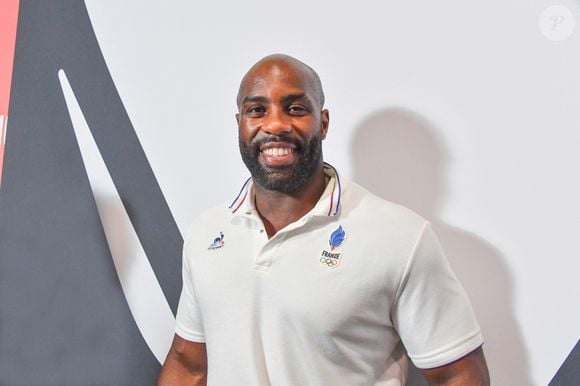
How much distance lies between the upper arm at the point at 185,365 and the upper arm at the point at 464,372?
0.51m

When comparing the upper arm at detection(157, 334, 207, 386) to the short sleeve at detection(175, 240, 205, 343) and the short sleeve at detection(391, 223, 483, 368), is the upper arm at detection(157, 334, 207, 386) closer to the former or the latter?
the short sleeve at detection(175, 240, 205, 343)

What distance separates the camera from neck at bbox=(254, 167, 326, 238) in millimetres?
1011

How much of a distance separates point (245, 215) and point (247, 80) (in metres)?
0.27

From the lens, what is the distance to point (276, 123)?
94cm

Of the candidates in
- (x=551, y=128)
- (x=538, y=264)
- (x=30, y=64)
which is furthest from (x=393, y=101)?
(x=30, y=64)

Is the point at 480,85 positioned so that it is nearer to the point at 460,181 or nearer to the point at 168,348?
the point at 460,181

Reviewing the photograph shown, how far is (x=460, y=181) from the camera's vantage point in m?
1.08

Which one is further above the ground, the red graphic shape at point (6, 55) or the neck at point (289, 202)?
the red graphic shape at point (6, 55)

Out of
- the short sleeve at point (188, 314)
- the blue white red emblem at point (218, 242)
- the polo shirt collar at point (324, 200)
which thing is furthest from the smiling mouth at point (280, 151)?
the short sleeve at point (188, 314)

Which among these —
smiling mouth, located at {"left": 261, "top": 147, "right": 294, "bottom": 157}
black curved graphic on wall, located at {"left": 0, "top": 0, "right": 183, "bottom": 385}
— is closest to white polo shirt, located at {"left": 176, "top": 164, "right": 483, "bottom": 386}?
smiling mouth, located at {"left": 261, "top": 147, "right": 294, "bottom": 157}

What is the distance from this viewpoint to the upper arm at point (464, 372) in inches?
36.0

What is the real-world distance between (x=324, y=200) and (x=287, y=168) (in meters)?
0.09

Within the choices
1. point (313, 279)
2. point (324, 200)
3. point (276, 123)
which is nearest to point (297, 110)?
point (276, 123)

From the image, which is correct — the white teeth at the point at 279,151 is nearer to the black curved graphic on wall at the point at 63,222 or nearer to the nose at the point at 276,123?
the nose at the point at 276,123
